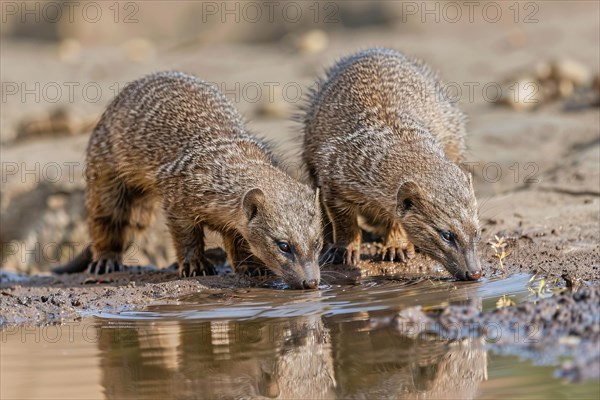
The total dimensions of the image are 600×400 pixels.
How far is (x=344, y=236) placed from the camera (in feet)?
29.8

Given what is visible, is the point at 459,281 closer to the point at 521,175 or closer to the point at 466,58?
the point at 521,175

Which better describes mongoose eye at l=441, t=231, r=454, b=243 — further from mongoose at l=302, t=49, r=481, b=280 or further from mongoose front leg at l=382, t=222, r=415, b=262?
mongoose front leg at l=382, t=222, r=415, b=262

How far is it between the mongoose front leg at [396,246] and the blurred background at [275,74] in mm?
1192

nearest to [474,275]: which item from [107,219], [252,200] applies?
[252,200]

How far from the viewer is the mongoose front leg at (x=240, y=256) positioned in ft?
29.1

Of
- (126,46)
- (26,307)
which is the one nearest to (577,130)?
(26,307)

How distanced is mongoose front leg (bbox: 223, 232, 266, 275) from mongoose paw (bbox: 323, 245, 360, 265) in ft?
2.06

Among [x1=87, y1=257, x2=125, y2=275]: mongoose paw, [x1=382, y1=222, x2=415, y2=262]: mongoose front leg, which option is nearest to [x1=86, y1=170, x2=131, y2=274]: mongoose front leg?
[x1=87, y1=257, x2=125, y2=275]: mongoose paw

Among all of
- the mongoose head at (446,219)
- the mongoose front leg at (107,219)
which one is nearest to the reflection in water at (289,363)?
the mongoose head at (446,219)

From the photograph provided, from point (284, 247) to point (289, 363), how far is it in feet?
8.19

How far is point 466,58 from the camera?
1820cm

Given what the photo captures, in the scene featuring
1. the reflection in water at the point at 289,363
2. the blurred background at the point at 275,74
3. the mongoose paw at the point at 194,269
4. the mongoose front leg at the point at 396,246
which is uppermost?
the blurred background at the point at 275,74

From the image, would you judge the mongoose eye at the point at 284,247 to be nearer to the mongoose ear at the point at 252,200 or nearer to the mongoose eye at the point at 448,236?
the mongoose ear at the point at 252,200

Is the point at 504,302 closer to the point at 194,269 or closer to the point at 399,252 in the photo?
the point at 399,252
